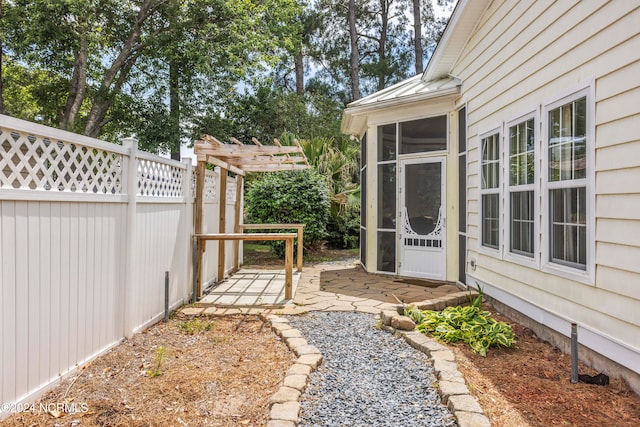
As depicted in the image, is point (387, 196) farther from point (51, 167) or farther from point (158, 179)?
point (51, 167)

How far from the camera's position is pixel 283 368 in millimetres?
2918

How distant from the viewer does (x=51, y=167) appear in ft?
8.36

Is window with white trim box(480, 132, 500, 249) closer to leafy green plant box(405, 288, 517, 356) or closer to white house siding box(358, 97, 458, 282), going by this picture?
white house siding box(358, 97, 458, 282)

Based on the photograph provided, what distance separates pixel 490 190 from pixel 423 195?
5.10 feet

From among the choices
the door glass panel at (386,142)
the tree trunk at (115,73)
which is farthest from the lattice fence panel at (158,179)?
the tree trunk at (115,73)

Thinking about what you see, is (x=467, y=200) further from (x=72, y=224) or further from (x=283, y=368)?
(x=72, y=224)

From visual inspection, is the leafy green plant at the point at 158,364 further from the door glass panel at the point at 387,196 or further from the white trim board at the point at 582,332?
the door glass panel at the point at 387,196

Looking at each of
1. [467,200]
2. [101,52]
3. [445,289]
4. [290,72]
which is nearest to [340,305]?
[445,289]

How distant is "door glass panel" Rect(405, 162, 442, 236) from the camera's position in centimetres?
622

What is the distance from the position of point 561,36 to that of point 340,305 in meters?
3.41

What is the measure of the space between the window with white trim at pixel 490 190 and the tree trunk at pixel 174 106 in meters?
11.3

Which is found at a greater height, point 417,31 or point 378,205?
point 417,31

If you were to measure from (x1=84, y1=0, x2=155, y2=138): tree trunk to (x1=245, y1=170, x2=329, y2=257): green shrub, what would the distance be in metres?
6.96

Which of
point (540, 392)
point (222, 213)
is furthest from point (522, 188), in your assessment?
point (222, 213)
